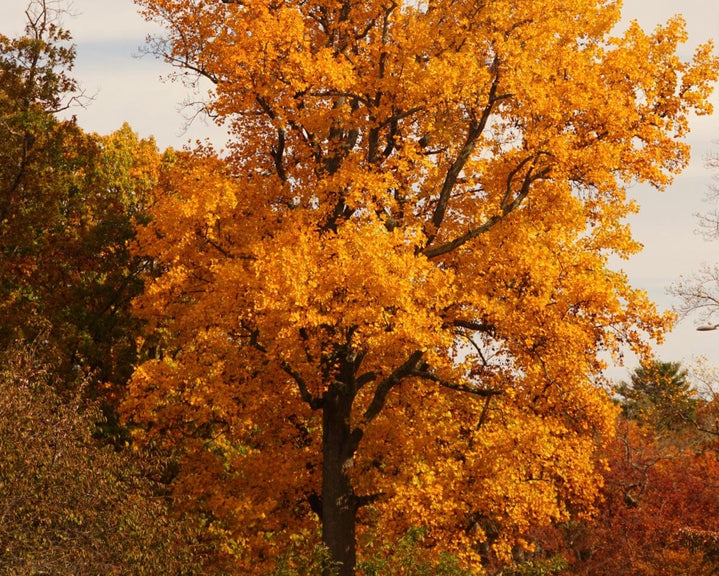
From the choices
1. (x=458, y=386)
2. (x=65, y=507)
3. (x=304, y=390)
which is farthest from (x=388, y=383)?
(x=65, y=507)

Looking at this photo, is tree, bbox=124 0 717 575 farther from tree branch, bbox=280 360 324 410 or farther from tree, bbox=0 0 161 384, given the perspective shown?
tree, bbox=0 0 161 384

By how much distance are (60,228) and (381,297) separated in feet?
56.9

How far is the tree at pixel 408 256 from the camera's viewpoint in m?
19.3

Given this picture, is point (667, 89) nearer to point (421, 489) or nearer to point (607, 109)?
point (607, 109)

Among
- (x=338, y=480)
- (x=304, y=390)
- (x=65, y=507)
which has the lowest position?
(x=65, y=507)

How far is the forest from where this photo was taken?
18281 millimetres

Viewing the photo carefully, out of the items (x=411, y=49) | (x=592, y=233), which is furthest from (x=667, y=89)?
(x=411, y=49)

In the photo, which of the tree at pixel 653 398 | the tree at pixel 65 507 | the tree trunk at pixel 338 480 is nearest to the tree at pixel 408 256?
the tree trunk at pixel 338 480

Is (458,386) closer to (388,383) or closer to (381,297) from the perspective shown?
(388,383)

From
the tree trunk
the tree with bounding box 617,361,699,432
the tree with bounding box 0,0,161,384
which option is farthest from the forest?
the tree with bounding box 617,361,699,432

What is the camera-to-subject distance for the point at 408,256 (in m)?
18.6

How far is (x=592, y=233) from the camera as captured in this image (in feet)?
68.4

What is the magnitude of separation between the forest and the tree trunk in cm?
5

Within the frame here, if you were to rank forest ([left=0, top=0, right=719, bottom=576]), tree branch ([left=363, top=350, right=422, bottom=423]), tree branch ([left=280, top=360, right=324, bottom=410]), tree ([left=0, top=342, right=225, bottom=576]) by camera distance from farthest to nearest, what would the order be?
tree branch ([left=280, top=360, right=324, bottom=410]) → tree branch ([left=363, top=350, right=422, bottom=423]) → forest ([left=0, top=0, right=719, bottom=576]) → tree ([left=0, top=342, right=225, bottom=576])
